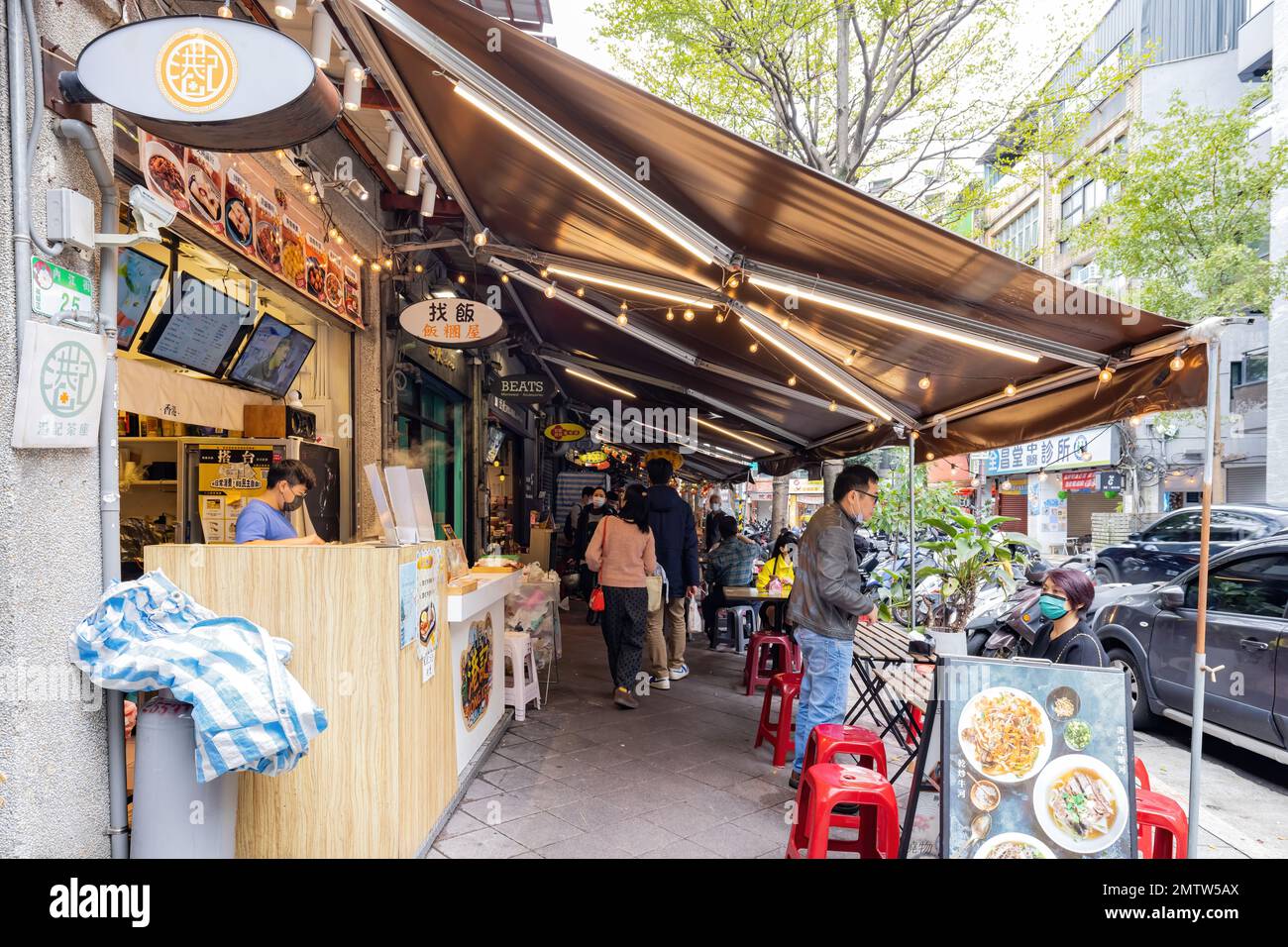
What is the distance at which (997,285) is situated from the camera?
3.72 metres

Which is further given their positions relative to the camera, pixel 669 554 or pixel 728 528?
pixel 728 528

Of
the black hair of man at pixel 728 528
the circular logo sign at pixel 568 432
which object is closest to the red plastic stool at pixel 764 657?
the black hair of man at pixel 728 528

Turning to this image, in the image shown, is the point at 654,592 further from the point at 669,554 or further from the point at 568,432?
the point at 568,432

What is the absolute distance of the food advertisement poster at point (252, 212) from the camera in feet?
13.1

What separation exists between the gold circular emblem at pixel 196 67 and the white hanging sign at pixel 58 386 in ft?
3.14

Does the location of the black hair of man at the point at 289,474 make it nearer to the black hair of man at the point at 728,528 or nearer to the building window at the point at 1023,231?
the black hair of man at the point at 728,528

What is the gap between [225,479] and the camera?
6.34 meters

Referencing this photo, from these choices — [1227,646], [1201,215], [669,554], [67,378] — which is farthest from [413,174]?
[1201,215]

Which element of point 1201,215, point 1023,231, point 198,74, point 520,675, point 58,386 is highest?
point 1023,231

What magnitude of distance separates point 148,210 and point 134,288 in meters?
2.16

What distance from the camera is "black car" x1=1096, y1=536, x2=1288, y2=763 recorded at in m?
5.25

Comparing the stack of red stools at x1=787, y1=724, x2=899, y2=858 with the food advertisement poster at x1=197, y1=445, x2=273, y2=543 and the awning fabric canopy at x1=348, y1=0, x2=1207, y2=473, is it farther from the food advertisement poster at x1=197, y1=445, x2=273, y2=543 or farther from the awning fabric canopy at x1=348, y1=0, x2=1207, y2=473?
the food advertisement poster at x1=197, y1=445, x2=273, y2=543

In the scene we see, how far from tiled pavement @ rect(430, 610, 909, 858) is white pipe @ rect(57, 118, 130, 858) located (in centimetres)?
148
